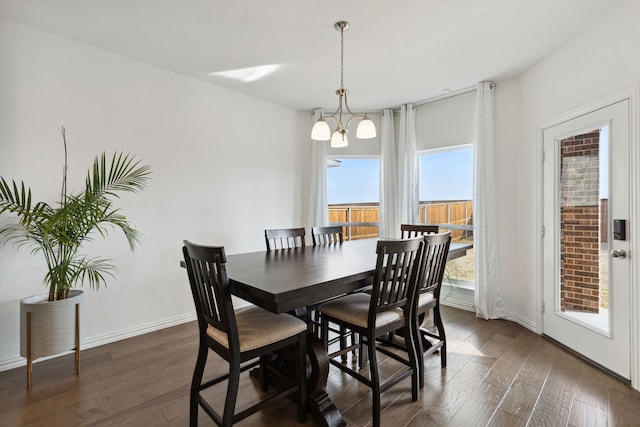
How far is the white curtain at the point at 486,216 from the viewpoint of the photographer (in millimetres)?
3461

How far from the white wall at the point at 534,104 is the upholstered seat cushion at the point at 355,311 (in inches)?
82.0

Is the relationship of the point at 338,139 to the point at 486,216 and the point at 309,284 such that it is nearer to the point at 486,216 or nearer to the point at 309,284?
the point at 309,284

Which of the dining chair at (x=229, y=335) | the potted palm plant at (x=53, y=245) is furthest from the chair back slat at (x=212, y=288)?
the potted palm plant at (x=53, y=245)

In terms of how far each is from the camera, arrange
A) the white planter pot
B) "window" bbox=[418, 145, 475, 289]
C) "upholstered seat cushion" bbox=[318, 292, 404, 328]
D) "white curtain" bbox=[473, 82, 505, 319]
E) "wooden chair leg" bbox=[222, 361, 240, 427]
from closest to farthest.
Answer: "wooden chair leg" bbox=[222, 361, 240, 427] < "upholstered seat cushion" bbox=[318, 292, 404, 328] < the white planter pot < "white curtain" bbox=[473, 82, 505, 319] < "window" bbox=[418, 145, 475, 289]

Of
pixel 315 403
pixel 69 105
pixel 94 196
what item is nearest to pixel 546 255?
pixel 315 403

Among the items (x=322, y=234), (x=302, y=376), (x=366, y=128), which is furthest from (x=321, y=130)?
(x=302, y=376)

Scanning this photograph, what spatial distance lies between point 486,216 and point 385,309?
2335 millimetres

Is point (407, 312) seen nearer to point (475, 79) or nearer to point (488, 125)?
point (488, 125)

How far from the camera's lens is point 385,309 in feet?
6.02

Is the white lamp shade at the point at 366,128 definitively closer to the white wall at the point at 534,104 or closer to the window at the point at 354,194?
the white wall at the point at 534,104

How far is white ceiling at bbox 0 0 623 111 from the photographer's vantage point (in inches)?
86.9

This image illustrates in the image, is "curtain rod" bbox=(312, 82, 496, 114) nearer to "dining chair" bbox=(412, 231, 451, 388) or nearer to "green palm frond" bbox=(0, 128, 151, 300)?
"dining chair" bbox=(412, 231, 451, 388)

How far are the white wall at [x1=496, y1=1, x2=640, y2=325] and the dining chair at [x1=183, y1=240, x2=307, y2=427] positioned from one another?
2677 millimetres

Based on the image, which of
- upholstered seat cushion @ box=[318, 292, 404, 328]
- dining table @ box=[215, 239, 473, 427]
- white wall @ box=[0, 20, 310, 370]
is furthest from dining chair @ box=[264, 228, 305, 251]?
white wall @ box=[0, 20, 310, 370]
